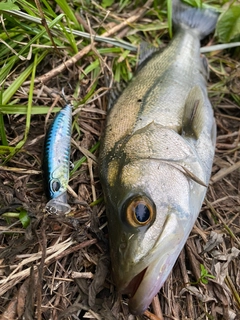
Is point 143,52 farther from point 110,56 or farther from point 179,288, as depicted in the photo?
point 179,288

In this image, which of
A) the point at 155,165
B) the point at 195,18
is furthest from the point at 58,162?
the point at 195,18

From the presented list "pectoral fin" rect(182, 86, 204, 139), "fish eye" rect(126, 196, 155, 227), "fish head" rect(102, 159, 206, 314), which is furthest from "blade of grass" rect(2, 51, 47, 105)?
"fish eye" rect(126, 196, 155, 227)

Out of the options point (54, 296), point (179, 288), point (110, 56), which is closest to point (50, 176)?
point (54, 296)

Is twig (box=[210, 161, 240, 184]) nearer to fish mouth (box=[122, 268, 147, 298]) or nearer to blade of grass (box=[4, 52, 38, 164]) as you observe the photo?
fish mouth (box=[122, 268, 147, 298])

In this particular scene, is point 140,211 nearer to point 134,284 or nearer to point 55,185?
point 134,284

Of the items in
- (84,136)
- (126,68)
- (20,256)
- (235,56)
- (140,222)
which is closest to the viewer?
(140,222)
